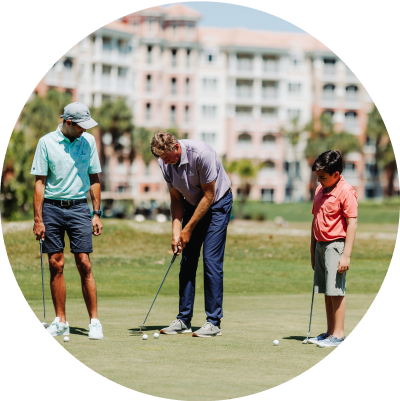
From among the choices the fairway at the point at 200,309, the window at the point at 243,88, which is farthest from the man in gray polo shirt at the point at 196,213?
the window at the point at 243,88

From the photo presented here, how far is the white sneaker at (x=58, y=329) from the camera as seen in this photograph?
7.14 meters

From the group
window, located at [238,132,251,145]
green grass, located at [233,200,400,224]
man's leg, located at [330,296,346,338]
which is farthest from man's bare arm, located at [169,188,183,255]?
window, located at [238,132,251,145]

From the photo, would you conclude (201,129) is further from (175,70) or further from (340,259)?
(340,259)

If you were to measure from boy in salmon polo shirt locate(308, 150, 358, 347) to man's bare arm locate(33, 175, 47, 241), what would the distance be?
2.62m

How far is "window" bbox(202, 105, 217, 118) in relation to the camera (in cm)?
8575

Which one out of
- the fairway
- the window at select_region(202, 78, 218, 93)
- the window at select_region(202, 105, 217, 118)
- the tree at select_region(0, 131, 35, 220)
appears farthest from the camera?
the window at select_region(202, 78, 218, 93)

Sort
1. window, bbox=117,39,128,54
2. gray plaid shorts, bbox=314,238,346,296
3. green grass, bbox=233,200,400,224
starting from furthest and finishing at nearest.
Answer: window, bbox=117,39,128,54, green grass, bbox=233,200,400,224, gray plaid shorts, bbox=314,238,346,296

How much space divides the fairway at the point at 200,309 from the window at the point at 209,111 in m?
67.3

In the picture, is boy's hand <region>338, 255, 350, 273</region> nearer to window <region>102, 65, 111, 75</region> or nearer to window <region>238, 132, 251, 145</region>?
window <region>102, 65, 111, 75</region>

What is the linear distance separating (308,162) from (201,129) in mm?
12647

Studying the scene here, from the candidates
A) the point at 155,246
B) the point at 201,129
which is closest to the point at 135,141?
the point at 201,129

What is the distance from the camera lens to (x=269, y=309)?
945cm

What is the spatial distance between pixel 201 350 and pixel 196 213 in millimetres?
1470

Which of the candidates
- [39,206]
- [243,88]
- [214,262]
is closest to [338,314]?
[214,262]
